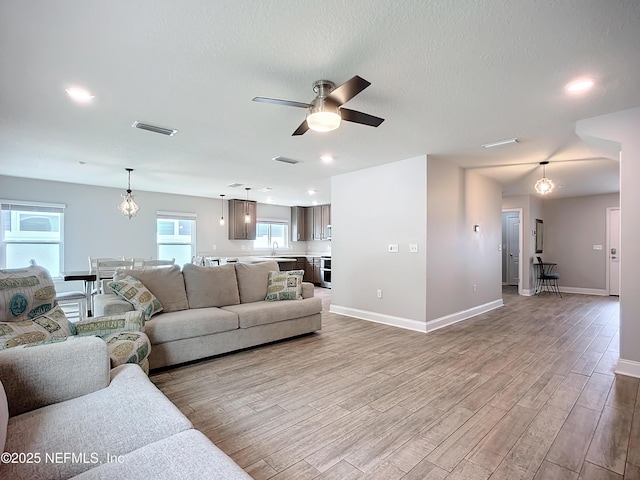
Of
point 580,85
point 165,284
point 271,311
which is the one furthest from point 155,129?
point 580,85

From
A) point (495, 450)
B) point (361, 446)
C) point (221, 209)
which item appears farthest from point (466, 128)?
point (221, 209)

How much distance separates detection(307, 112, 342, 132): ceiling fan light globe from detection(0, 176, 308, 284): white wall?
20.8ft

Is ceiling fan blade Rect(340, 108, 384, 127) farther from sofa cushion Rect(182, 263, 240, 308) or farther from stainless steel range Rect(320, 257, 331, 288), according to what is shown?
stainless steel range Rect(320, 257, 331, 288)

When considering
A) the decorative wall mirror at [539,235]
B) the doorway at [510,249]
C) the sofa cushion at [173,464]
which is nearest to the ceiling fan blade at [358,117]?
the sofa cushion at [173,464]

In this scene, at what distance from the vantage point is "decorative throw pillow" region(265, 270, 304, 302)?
4352mm

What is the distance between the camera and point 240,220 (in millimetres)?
8781

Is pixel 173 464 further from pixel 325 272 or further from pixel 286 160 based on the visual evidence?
pixel 325 272

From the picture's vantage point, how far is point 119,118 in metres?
3.21

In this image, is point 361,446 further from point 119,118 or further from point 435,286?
point 119,118

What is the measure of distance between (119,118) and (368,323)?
407 centimetres

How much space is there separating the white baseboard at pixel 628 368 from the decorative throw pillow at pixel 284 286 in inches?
133

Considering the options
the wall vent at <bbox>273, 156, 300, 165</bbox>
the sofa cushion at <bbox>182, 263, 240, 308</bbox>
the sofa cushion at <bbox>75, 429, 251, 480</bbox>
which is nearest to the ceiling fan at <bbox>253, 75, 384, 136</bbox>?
the sofa cushion at <bbox>75, 429, 251, 480</bbox>

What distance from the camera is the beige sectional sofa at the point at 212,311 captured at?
3.17m

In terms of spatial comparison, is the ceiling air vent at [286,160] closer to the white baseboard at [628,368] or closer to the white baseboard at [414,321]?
the white baseboard at [414,321]
